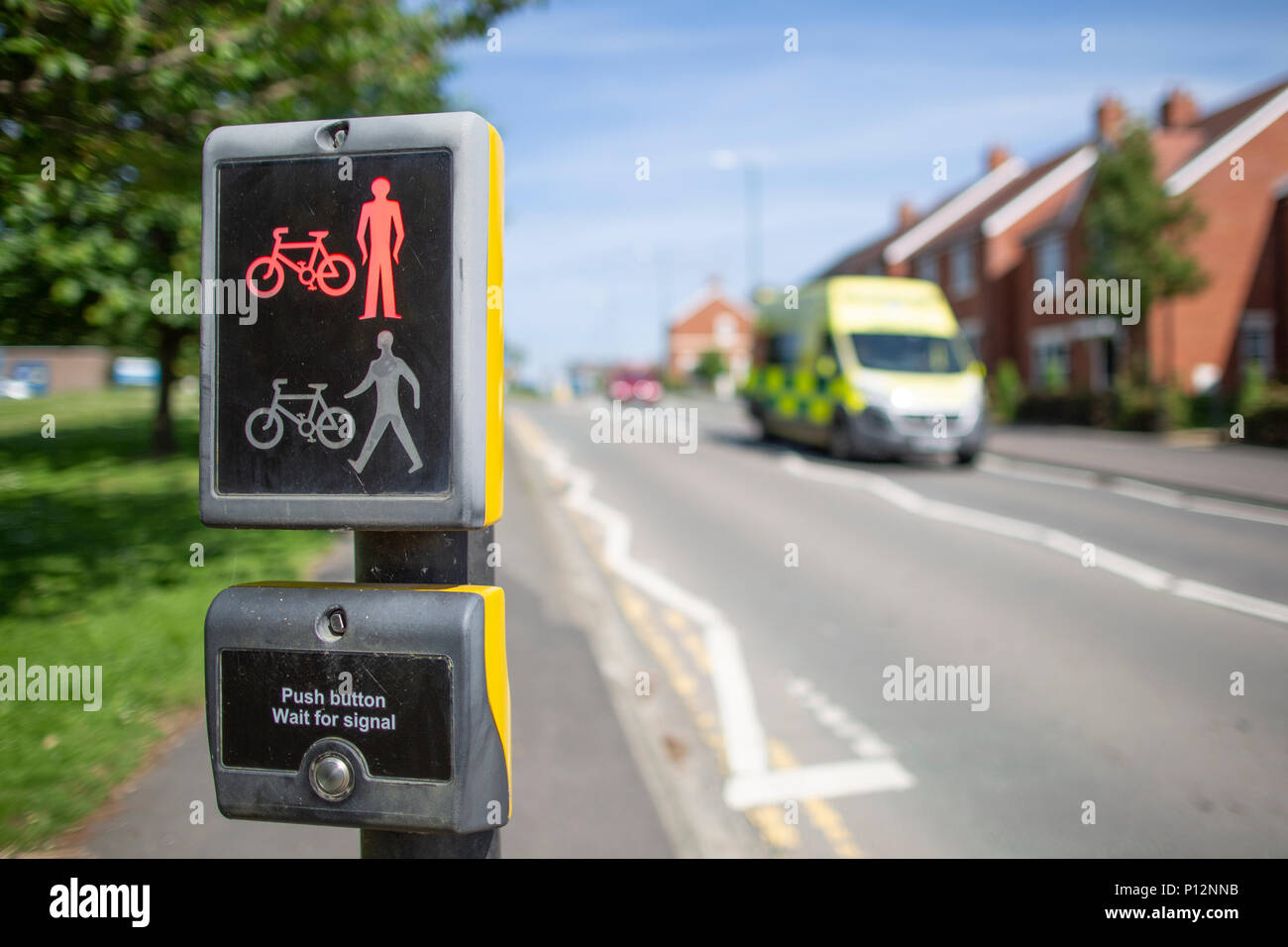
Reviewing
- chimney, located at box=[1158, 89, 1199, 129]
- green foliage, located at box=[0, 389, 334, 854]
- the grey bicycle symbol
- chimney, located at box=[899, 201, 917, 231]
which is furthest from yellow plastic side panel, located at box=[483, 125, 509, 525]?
chimney, located at box=[899, 201, 917, 231]

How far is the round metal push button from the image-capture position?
1.43 meters

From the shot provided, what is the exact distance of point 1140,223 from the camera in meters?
22.1

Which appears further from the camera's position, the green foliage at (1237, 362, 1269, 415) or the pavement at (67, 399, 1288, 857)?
the green foliage at (1237, 362, 1269, 415)

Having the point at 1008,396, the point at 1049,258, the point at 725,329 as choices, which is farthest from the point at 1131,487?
the point at 725,329

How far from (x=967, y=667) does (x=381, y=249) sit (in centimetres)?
501

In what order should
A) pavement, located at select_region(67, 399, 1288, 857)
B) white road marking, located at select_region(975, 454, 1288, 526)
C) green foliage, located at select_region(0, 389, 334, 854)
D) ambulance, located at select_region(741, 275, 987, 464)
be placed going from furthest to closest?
ambulance, located at select_region(741, 275, 987, 464) → white road marking, located at select_region(975, 454, 1288, 526) → green foliage, located at select_region(0, 389, 334, 854) → pavement, located at select_region(67, 399, 1288, 857)

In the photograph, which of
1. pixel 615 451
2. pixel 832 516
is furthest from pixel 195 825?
pixel 615 451

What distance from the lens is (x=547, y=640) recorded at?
19.9ft

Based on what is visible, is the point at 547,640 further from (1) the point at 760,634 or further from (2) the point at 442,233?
(2) the point at 442,233

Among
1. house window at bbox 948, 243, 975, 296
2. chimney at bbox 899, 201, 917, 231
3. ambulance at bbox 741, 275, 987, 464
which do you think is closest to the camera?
ambulance at bbox 741, 275, 987, 464

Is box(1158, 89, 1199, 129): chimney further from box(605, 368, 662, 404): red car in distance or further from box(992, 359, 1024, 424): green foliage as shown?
box(605, 368, 662, 404): red car in distance

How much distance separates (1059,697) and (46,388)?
6.55 m

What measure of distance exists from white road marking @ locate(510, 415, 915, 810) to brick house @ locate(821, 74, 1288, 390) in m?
17.8

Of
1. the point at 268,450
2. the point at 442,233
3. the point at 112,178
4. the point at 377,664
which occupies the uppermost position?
the point at 112,178
